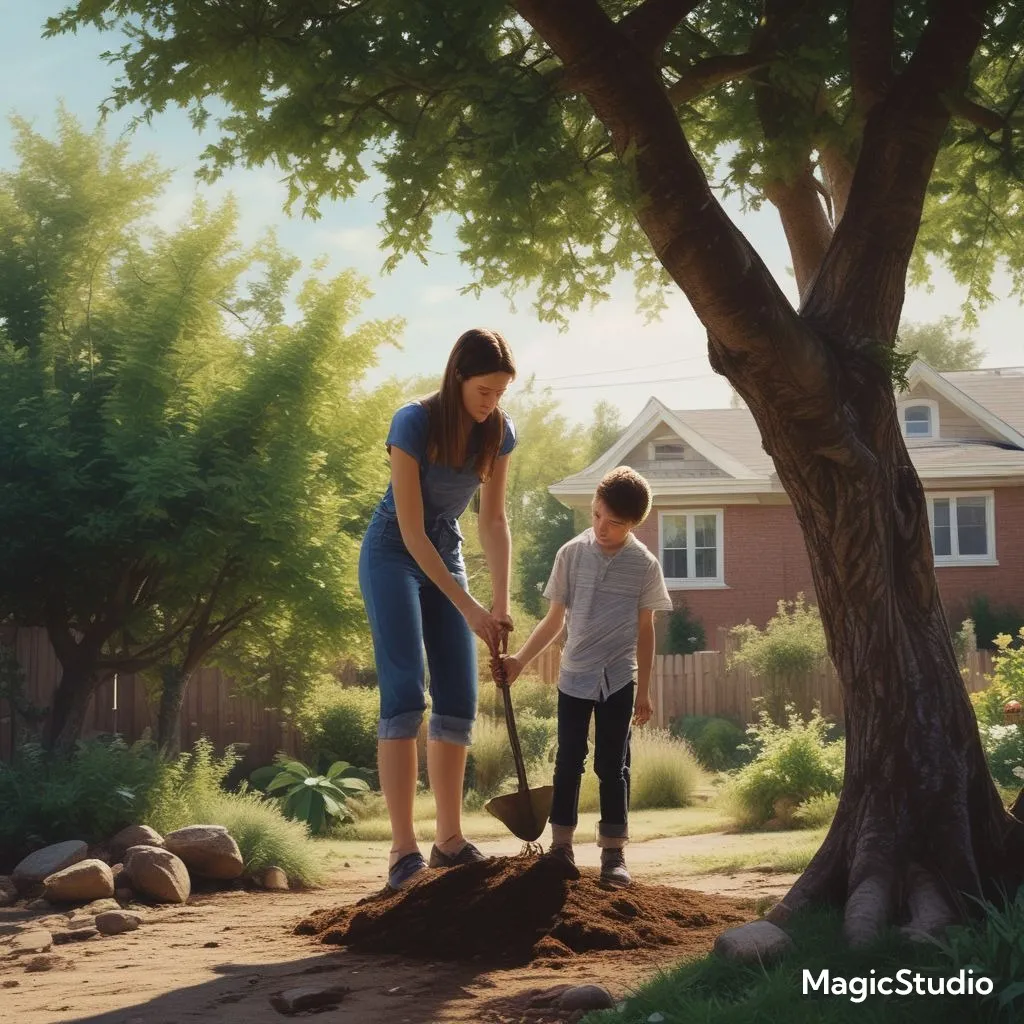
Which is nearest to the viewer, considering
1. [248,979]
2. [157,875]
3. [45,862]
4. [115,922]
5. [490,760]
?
[248,979]

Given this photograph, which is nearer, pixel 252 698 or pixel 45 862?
pixel 45 862

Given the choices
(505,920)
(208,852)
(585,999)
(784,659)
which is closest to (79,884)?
(208,852)

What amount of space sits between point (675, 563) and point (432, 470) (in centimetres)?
2212

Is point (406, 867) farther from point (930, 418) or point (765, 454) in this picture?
point (930, 418)

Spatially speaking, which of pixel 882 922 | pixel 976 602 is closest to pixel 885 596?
pixel 882 922

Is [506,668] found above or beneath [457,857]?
above

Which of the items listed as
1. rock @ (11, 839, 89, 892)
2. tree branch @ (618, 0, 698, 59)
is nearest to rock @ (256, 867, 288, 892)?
rock @ (11, 839, 89, 892)

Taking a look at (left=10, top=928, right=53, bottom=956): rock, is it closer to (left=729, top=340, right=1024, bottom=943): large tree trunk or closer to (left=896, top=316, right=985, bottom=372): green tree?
(left=729, top=340, right=1024, bottom=943): large tree trunk

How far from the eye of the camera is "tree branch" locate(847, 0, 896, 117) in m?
5.89

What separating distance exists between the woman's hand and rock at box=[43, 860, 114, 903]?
3155mm

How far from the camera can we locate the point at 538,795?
5535 mm

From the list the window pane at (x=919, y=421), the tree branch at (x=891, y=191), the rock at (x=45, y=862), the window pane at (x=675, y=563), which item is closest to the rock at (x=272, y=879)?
the rock at (x=45, y=862)

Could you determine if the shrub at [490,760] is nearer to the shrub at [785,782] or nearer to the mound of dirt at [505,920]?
the shrub at [785,782]

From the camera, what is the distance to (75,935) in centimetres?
583
